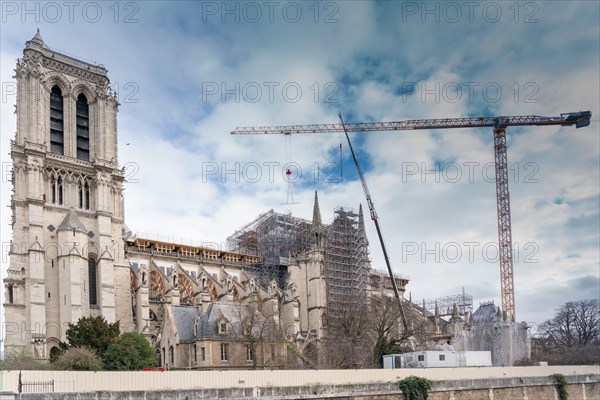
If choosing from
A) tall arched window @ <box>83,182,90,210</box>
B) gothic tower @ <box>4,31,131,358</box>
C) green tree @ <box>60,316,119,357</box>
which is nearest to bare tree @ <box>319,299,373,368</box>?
green tree @ <box>60,316,119,357</box>

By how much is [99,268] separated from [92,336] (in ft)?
53.6

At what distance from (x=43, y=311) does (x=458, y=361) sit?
35294mm

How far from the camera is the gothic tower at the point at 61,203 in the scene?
5634cm

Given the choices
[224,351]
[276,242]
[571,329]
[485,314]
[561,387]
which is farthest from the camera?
[571,329]

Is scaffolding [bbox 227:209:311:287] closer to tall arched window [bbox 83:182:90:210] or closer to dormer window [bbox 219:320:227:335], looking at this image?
tall arched window [bbox 83:182:90:210]

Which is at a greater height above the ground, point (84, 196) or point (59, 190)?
point (59, 190)

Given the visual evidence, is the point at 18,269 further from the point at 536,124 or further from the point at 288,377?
the point at 536,124

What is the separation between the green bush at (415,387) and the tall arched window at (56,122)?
4388 centimetres

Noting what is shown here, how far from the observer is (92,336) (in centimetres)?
4591

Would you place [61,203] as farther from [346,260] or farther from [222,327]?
[346,260]

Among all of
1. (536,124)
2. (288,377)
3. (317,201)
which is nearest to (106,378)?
(288,377)

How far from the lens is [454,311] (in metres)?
83.6

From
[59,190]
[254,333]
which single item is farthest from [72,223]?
[254,333]

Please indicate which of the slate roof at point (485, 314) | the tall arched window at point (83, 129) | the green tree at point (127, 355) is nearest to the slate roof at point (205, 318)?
the green tree at point (127, 355)
